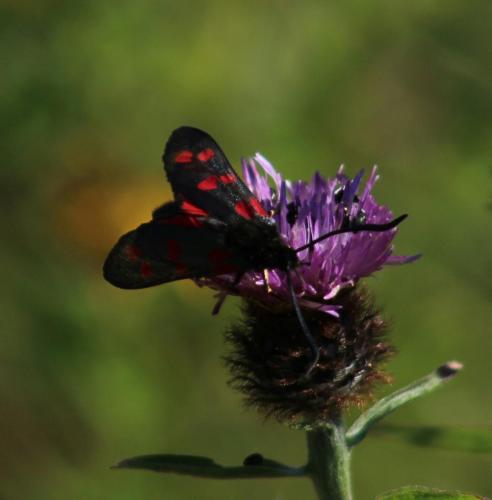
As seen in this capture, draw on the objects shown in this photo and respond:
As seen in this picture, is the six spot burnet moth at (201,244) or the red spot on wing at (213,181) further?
the red spot on wing at (213,181)

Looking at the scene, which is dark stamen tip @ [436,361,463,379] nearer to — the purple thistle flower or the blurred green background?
the purple thistle flower

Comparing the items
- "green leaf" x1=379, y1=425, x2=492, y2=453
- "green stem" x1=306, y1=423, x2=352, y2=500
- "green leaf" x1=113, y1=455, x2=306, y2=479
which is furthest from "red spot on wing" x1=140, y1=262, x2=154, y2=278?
"green leaf" x1=379, y1=425, x2=492, y2=453

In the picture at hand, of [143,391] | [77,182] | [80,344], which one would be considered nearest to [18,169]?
[77,182]

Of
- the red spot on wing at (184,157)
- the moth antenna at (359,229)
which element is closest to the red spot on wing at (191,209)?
the red spot on wing at (184,157)

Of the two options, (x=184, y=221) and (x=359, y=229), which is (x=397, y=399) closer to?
(x=359, y=229)

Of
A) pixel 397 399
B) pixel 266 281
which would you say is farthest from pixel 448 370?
pixel 266 281

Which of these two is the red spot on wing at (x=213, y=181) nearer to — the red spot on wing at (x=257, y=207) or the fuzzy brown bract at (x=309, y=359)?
the red spot on wing at (x=257, y=207)
